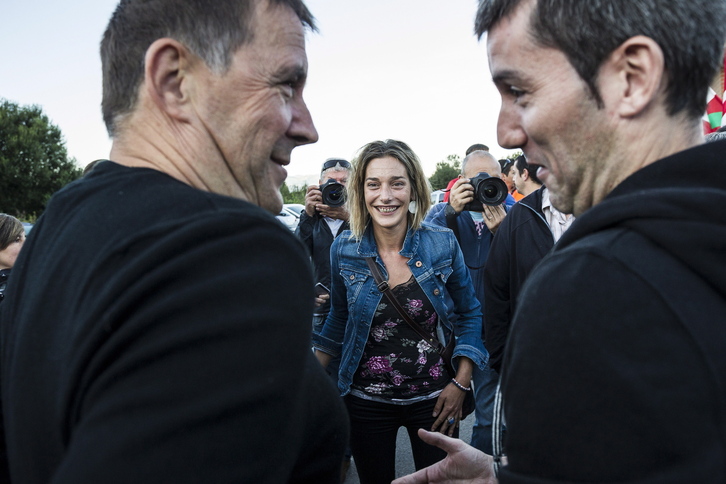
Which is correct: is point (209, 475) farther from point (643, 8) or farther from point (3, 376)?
point (643, 8)

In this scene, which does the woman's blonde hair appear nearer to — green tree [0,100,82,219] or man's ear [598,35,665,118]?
man's ear [598,35,665,118]

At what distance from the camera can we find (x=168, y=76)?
112 cm

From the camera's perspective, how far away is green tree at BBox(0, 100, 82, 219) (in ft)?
98.4

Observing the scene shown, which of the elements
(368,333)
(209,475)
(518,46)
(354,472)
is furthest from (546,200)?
(209,475)

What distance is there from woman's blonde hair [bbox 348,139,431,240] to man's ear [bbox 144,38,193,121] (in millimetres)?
2421

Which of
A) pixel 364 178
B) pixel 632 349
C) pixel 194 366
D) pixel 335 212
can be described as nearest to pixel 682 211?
pixel 632 349

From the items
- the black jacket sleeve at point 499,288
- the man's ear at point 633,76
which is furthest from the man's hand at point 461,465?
the black jacket sleeve at point 499,288

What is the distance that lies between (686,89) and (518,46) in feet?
1.14

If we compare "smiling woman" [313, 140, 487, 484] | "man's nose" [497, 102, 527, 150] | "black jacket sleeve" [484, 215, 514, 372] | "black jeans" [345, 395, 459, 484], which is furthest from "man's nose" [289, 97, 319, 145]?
"black jacket sleeve" [484, 215, 514, 372]

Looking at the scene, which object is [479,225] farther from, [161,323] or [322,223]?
[161,323]

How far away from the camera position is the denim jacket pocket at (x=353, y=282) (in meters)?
3.18

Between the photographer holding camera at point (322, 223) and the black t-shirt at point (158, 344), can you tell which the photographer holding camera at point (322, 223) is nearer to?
the photographer holding camera at point (322, 223)

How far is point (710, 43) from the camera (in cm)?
106

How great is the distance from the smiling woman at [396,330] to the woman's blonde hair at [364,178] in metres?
0.05
